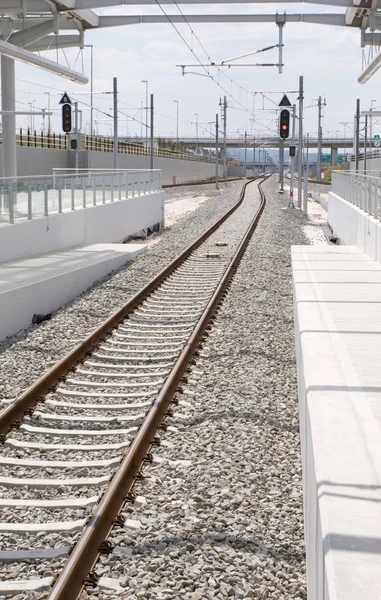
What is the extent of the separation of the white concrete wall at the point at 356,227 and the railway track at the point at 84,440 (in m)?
3.57

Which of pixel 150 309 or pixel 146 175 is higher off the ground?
pixel 146 175

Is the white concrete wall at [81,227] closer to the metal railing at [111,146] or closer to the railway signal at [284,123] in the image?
the railway signal at [284,123]

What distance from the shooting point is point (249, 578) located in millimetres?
5141

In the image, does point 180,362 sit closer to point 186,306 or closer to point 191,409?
point 191,409

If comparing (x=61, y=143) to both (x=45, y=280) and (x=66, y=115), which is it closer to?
(x=66, y=115)

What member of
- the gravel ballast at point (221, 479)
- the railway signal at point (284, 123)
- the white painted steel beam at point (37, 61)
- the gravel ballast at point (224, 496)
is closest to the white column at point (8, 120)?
the white painted steel beam at point (37, 61)

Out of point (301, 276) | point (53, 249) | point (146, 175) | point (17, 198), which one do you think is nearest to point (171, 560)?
point (301, 276)

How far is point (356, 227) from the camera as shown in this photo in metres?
21.0

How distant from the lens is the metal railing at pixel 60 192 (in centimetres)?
1661

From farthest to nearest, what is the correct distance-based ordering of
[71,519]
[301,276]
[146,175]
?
[146,175]
[301,276]
[71,519]

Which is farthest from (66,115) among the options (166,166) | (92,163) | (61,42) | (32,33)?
(166,166)

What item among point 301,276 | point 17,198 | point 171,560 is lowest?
point 171,560

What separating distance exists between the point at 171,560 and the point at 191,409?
336 centimetres

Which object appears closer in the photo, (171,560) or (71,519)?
(171,560)
